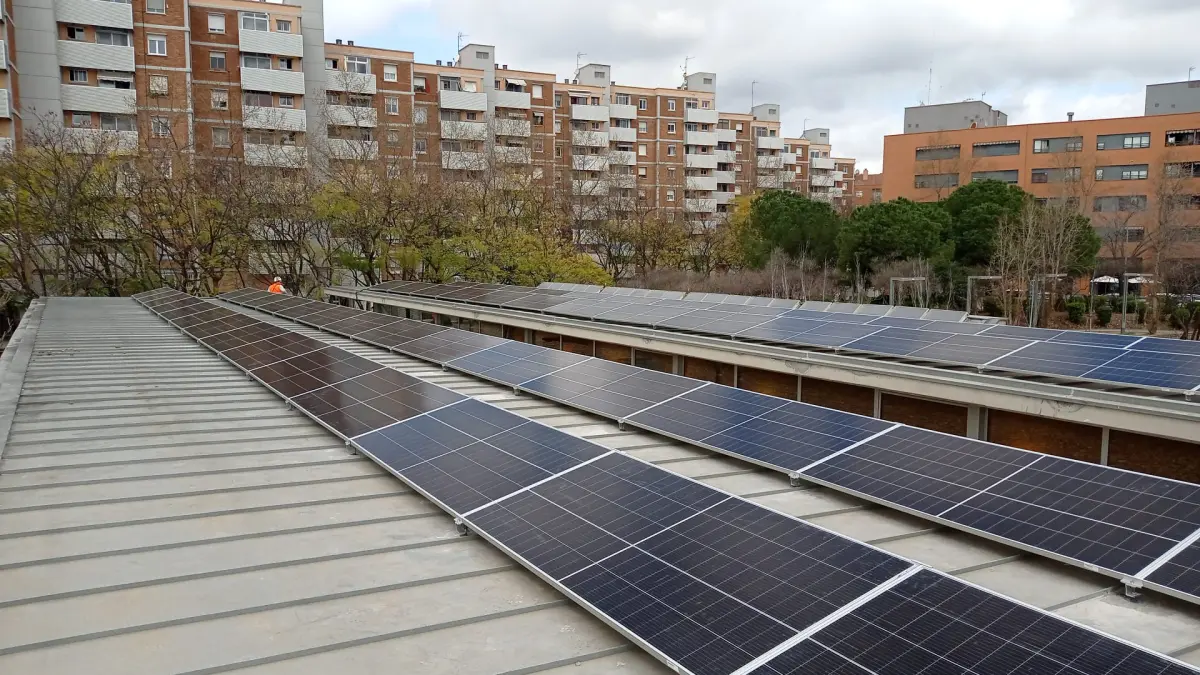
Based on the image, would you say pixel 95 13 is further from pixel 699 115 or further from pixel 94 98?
pixel 699 115

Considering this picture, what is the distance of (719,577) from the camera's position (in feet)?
16.4

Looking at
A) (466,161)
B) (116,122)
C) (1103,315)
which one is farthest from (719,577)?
(116,122)

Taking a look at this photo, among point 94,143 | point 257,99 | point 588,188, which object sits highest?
point 257,99

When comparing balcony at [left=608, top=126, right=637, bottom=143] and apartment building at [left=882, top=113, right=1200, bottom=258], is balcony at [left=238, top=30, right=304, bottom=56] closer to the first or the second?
balcony at [left=608, top=126, right=637, bottom=143]

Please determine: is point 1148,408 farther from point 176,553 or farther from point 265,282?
point 265,282

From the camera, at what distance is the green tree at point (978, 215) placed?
1912 inches

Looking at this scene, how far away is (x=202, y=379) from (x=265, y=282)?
145ft

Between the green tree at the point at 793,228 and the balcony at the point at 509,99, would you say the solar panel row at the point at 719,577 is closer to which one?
the green tree at the point at 793,228

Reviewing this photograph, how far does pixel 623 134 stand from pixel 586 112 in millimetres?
7896

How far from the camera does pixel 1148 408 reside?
10.6 meters

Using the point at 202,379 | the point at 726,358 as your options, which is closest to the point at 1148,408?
the point at 726,358

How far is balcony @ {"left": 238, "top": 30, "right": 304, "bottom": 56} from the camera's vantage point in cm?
6844

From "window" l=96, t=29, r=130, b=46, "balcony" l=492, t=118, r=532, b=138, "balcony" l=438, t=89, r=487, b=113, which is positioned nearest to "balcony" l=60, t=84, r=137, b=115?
"window" l=96, t=29, r=130, b=46

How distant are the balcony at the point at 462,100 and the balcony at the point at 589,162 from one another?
11.0 meters
